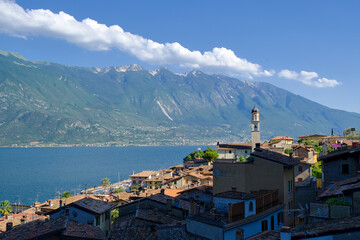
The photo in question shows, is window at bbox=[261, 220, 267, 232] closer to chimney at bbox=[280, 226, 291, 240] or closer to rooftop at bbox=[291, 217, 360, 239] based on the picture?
rooftop at bbox=[291, 217, 360, 239]

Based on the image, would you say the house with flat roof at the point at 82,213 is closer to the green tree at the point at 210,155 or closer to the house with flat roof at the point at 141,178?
the green tree at the point at 210,155

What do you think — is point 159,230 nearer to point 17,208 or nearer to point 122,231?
point 122,231

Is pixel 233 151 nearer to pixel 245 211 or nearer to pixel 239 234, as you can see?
pixel 245 211

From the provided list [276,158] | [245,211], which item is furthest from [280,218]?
[245,211]

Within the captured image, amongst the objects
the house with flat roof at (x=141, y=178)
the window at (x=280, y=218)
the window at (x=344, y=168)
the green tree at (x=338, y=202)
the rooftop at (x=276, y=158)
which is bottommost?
the house with flat roof at (x=141, y=178)

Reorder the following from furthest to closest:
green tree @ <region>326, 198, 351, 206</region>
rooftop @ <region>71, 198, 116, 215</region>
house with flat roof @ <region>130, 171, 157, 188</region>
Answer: house with flat roof @ <region>130, 171, 157, 188</region> < rooftop @ <region>71, 198, 116, 215</region> < green tree @ <region>326, 198, 351, 206</region>

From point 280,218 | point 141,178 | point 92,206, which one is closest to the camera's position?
point 280,218

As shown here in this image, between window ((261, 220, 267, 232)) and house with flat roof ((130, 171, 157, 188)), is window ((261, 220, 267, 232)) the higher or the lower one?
the higher one

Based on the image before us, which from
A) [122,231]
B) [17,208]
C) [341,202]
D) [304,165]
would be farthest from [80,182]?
[341,202]

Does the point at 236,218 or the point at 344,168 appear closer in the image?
the point at 236,218

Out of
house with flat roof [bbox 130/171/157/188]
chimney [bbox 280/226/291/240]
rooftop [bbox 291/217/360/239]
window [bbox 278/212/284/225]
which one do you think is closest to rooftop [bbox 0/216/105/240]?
window [bbox 278/212/284/225]

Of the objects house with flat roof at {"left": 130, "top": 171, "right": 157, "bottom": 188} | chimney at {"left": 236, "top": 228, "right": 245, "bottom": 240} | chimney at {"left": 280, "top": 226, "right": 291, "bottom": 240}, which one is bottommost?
house with flat roof at {"left": 130, "top": 171, "right": 157, "bottom": 188}

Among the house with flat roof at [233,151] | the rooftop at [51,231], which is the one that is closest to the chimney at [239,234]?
the rooftop at [51,231]

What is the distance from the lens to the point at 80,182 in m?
170
